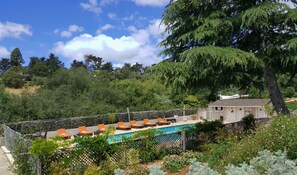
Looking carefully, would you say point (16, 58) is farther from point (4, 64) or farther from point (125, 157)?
point (125, 157)

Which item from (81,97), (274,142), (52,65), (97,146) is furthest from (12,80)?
(274,142)

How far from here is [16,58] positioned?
75562 millimetres

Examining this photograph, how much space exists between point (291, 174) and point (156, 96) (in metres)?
33.2

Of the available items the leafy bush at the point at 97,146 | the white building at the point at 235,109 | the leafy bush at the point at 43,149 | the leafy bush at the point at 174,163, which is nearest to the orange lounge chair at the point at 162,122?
the white building at the point at 235,109

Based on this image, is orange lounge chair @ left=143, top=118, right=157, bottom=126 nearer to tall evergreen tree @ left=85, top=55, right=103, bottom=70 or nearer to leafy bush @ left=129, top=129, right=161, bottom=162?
leafy bush @ left=129, top=129, right=161, bottom=162

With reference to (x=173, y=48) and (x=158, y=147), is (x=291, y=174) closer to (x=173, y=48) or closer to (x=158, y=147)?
(x=158, y=147)

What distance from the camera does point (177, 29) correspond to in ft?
40.9

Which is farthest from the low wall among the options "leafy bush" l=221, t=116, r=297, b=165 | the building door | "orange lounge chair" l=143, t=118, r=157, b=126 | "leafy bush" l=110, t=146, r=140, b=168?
"leafy bush" l=221, t=116, r=297, b=165

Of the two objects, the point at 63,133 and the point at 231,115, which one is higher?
the point at 231,115

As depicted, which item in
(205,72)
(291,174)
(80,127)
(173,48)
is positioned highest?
(173,48)

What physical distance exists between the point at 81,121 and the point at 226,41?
16.4 meters

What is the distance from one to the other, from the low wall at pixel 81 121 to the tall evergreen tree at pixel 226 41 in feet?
36.3

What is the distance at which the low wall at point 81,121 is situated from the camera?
19634mm

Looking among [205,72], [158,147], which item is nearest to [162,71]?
[205,72]
